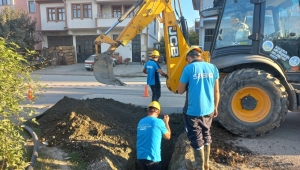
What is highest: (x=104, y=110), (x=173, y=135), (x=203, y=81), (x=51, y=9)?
(x=51, y=9)

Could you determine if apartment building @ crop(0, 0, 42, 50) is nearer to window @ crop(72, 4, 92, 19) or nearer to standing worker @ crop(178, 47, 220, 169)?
window @ crop(72, 4, 92, 19)

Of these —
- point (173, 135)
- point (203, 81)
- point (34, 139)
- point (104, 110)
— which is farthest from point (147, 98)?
point (203, 81)

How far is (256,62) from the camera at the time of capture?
209 inches

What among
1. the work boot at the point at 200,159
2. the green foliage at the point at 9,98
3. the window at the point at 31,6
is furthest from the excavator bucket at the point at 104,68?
the window at the point at 31,6

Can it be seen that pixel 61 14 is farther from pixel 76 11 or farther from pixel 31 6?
pixel 31 6

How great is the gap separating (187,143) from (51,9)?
2996cm

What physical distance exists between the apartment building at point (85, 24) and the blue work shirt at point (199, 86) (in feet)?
78.7

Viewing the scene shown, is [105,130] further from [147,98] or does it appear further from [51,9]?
[51,9]

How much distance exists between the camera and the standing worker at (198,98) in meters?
3.74

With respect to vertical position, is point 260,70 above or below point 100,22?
below

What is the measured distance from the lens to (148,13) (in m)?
6.36

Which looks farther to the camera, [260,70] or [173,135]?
[173,135]

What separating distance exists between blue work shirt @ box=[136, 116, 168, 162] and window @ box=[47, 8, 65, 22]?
28964 millimetres

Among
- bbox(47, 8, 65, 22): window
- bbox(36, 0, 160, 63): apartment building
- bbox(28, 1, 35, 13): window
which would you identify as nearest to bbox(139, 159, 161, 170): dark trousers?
bbox(36, 0, 160, 63): apartment building
